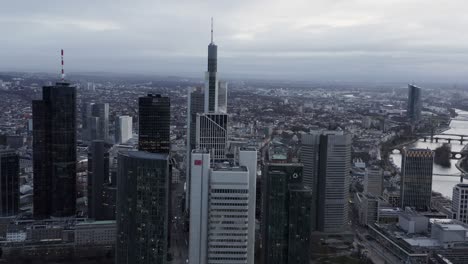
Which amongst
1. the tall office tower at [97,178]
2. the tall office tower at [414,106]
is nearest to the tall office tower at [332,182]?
the tall office tower at [97,178]

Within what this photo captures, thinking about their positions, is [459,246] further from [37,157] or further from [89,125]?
[89,125]

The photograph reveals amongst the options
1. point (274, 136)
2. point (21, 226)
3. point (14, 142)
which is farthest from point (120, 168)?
point (274, 136)

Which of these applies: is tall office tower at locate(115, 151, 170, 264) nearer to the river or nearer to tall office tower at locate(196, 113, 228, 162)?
tall office tower at locate(196, 113, 228, 162)

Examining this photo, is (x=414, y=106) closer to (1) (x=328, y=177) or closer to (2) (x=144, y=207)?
(1) (x=328, y=177)

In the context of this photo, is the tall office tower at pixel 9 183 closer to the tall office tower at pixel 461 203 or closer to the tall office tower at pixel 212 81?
the tall office tower at pixel 212 81

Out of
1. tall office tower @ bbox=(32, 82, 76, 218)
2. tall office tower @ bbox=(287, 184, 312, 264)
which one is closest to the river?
tall office tower @ bbox=(287, 184, 312, 264)

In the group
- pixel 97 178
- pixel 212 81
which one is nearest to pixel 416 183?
pixel 212 81
